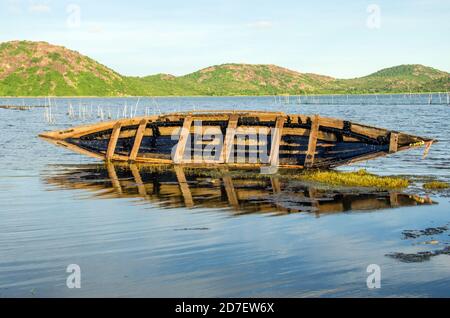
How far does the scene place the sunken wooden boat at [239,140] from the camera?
2372 cm

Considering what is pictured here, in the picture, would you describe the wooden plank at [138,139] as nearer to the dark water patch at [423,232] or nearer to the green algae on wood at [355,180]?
the green algae on wood at [355,180]

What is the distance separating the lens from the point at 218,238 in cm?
1227

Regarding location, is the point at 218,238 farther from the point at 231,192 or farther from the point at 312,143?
the point at 312,143

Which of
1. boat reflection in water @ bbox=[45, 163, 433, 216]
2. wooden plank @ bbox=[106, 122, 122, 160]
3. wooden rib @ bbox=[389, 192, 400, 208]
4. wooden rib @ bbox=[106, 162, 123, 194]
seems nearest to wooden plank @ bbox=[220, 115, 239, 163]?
boat reflection in water @ bbox=[45, 163, 433, 216]

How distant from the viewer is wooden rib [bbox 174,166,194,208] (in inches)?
675

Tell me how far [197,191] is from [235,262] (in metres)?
8.83

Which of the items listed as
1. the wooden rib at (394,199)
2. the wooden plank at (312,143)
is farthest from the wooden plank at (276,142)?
the wooden rib at (394,199)

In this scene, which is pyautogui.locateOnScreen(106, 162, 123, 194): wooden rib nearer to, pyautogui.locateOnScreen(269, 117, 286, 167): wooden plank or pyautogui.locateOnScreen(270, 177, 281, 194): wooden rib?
pyautogui.locateOnScreen(270, 177, 281, 194): wooden rib

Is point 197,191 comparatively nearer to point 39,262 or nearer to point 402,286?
point 39,262

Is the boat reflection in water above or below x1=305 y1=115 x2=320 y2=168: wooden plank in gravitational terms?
below

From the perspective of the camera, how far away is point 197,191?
1916cm

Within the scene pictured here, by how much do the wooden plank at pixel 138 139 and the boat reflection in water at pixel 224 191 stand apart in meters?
1.46
